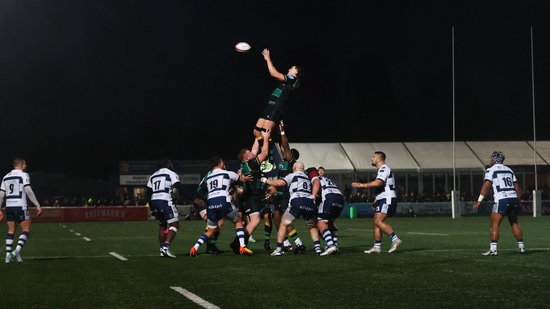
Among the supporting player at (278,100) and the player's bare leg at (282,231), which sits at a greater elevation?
the supporting player at (278,100)

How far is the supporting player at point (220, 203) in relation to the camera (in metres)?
17.3

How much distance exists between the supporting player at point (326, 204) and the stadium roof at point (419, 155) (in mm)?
38363

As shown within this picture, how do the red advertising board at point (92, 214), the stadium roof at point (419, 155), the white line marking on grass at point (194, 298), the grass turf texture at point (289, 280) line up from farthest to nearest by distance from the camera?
the stadium roof at point (419, 155) < the red advertising board at point (92, 214) < the grass turf texture at point (289, 280) < the white line marking on grass at point (194, 298)

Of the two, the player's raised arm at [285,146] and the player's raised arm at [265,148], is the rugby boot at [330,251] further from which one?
the player's raised arm at [285,146]

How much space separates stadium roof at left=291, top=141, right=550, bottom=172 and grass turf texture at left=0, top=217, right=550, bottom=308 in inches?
1537

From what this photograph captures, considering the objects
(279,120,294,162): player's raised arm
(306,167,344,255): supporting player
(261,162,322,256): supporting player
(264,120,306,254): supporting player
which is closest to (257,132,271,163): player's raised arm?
(261,162,322,256): supporting player

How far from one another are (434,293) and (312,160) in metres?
47.5

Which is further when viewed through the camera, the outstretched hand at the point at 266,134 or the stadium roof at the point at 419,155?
the stadium roof at the point at 419,155

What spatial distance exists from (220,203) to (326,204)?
251cm

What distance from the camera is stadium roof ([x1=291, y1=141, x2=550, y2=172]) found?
57.9 metres

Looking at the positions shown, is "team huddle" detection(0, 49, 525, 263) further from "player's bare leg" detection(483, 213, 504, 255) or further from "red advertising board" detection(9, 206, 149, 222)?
"red advertising board" detection(9, 206, 149, 222)

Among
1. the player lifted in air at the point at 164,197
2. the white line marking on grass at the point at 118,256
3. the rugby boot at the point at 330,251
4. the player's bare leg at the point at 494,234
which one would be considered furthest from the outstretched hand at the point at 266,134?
the player's bare leg at the point at 494,234

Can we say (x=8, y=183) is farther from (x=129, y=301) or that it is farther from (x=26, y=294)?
(x=129, y=301)

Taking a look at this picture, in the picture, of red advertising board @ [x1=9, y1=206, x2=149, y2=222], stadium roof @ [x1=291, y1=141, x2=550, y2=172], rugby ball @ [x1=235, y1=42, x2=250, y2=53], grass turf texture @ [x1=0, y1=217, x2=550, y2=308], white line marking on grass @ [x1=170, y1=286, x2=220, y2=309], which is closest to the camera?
white line marking on grass @ [x1=170, y1=286, x2=220, y2=309]
